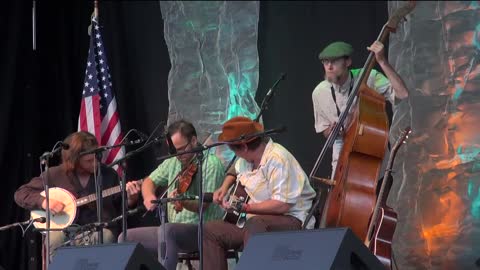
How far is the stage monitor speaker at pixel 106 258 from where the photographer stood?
369cm

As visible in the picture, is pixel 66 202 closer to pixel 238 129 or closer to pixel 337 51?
pixel 238 129

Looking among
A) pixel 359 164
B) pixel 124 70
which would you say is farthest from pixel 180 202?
pixel 124 70

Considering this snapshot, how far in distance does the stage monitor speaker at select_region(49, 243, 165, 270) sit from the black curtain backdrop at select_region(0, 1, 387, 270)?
2050 millimetres

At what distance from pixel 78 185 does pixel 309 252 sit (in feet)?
8.44

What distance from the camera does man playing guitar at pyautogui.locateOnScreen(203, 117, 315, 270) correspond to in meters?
4.62

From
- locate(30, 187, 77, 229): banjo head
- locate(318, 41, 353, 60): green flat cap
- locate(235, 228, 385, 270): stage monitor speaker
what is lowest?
locate(30, 187, 77, 229): banjo head

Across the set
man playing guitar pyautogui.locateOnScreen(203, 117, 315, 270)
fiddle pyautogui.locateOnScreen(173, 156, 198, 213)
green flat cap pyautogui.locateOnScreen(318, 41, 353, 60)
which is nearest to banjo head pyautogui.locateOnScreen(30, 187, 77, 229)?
fiddle pyautogui.locateOnScreen(173, 156, 198, 213)

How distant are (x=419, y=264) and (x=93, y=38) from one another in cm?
288

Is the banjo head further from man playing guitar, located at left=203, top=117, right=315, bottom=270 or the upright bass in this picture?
the upright bass

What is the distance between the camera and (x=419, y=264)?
17.4 feet

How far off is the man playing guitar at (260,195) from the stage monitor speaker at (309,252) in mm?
980

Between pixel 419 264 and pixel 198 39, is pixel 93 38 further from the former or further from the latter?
pixel 419 264

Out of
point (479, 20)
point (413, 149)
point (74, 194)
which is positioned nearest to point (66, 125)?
point (74, 194)

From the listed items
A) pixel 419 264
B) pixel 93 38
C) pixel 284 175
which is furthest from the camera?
pixel 93 38
